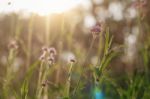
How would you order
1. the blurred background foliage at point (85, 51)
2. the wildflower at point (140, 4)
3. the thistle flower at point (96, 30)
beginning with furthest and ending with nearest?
the wildflower at point (140, 4) < the blurred background foliage at point (85, 51) < the thistle flower at point (96, 30)

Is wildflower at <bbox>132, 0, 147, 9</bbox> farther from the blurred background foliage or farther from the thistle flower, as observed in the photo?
the thistle flower

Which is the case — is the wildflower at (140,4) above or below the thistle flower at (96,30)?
above

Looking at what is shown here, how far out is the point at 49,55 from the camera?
2.56 m

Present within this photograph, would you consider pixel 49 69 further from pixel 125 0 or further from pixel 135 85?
pixel 125 0

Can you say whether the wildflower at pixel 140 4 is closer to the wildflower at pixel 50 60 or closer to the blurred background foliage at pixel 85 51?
the blurred background foliage at pixel 85 51

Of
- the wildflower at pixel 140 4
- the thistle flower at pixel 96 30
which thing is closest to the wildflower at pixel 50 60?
the thistle flower at pixel 96 30

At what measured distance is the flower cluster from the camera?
2.45 m

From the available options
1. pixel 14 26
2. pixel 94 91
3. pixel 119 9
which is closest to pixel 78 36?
pixel 119 9

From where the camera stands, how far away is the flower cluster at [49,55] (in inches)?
96.4

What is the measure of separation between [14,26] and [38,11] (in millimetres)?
271

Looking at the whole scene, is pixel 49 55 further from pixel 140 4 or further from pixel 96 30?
pixel 140 4

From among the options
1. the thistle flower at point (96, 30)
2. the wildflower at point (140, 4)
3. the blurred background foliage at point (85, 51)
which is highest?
the wildflower at point (140, 4)

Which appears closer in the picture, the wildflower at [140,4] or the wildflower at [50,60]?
the wildflower at [50,60]

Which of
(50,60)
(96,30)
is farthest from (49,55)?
(96,30)
